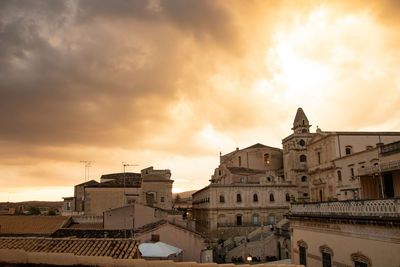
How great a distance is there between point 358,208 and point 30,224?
3448 centimetres

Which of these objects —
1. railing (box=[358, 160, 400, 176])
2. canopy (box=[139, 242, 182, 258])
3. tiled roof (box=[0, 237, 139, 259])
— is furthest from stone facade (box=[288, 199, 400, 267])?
tiled roof (box=[0, 237, 139, 259])

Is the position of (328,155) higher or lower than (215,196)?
higher

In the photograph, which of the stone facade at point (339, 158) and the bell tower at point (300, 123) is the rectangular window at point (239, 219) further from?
the bell tower at point (300, 123)

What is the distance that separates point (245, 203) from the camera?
53531mm

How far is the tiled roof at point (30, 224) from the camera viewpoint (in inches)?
1321

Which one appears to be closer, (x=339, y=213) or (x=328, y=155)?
(x=339, y=213)

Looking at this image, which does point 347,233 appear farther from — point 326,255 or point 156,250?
point 156,250

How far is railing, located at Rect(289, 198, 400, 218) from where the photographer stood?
11406 millimetres

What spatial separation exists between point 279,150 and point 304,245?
5471 cm

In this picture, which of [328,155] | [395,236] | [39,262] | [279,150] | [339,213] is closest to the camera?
[39,262]

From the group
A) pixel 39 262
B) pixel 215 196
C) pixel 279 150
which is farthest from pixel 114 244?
pixel 279 150

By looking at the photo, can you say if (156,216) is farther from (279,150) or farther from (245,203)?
(279,150)

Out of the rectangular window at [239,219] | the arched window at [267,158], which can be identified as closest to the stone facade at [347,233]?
the rectangular window at [239,219]

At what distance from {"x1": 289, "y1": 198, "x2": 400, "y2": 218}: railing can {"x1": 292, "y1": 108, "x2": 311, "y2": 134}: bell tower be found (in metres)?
47.1
